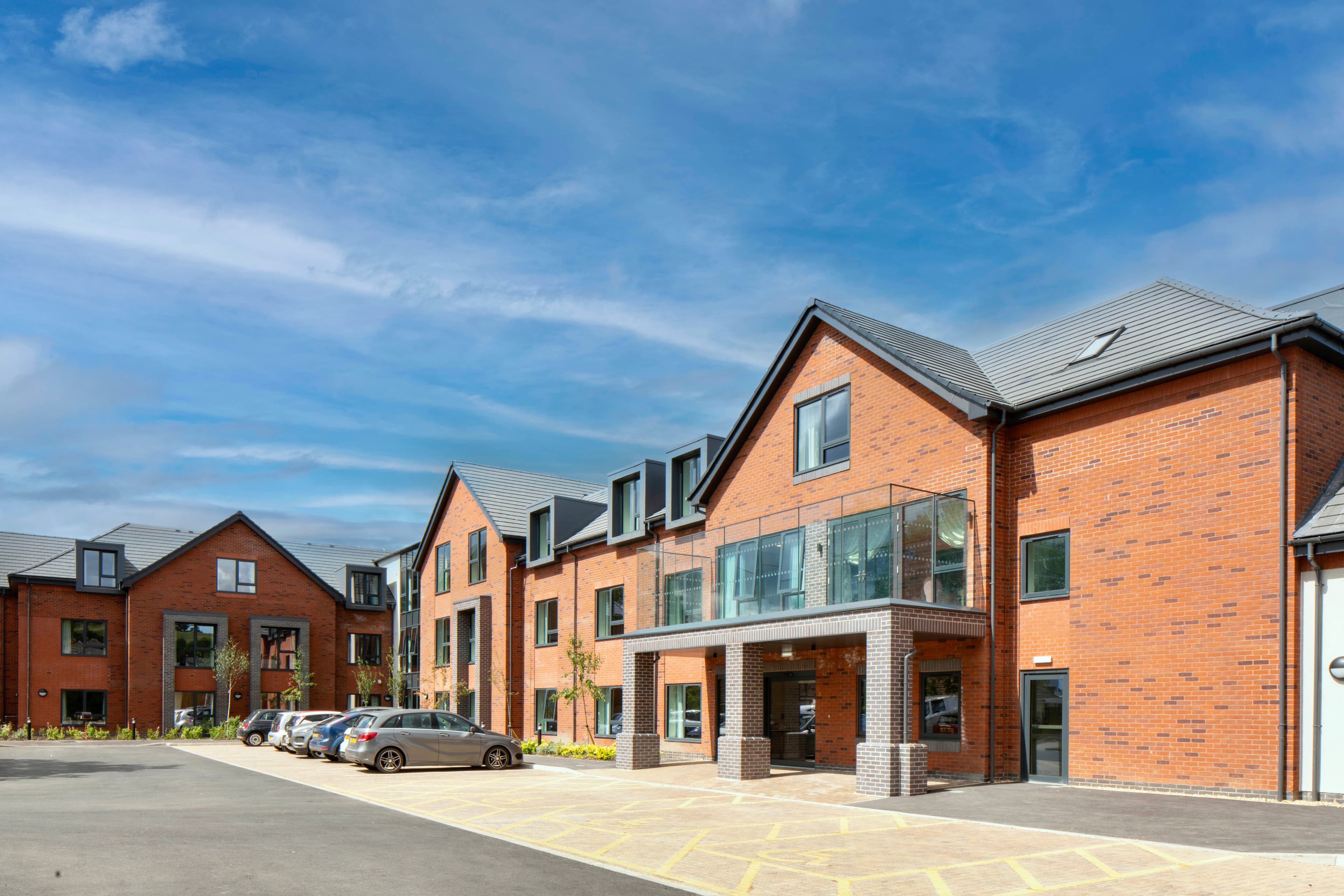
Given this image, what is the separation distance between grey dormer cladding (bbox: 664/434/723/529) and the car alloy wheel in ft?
30.9

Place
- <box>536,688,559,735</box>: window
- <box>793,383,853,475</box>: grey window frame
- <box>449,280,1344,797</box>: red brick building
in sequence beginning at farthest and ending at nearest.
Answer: <box>536,688,559,735</box>: window → <box>793,383,853,475</box>: grey window frame → <box>449,280,1344,797</box>: red brick building

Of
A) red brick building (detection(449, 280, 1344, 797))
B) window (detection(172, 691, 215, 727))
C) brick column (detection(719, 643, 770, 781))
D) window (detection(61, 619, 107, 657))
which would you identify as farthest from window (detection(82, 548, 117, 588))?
brick column (detection(719, 643, 770, 781))

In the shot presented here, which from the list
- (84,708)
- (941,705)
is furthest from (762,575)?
(84,708)

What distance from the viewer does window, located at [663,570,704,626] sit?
2312 centimetres

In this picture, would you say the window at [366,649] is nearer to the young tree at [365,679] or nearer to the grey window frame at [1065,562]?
the young tree at [365,679]

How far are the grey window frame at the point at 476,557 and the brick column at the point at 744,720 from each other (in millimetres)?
19572

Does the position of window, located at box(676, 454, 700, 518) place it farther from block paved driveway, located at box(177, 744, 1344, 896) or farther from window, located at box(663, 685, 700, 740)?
block paved driveway, located at box(177, 744, 1344, 896)

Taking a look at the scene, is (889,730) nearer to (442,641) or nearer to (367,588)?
(442,641)

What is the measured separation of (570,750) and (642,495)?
7209 mm

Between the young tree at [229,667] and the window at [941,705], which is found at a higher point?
the window at [941,705]

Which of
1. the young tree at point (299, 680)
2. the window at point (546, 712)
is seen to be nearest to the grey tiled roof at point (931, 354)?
the window at point (546, 712)

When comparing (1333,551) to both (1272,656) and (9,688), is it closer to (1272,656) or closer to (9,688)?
(1272,656)

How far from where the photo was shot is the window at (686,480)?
29.2m

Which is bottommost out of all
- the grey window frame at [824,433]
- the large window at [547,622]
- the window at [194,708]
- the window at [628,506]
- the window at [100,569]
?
the window at [194,708]
